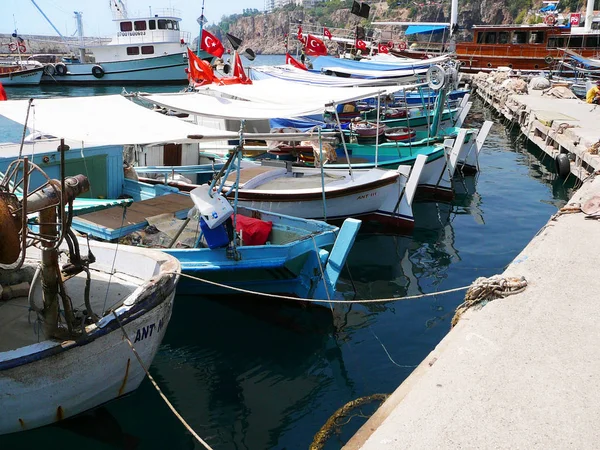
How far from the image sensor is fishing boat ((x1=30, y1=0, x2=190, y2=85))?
4441 cm

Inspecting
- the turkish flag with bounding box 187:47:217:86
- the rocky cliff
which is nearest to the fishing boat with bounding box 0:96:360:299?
the turkish flag with bounding box 187:47:217:86

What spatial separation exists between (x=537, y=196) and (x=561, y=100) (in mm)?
12834

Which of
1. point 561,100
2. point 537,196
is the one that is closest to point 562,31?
point 561,100

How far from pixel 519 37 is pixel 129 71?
1190 inches

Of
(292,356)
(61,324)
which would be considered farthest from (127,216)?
(292,356)

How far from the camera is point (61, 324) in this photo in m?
5.71

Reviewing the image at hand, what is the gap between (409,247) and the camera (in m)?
11.7

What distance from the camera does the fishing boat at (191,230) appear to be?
25.3 feet

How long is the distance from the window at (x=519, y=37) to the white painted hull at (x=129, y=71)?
25.4 metres

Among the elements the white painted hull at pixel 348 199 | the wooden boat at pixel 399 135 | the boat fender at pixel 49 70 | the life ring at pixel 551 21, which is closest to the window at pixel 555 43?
the life ring at pixel 551 21

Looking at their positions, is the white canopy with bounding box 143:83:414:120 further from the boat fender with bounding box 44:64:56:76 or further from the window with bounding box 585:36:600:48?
the boat fender with bounding box 44:64:56:76

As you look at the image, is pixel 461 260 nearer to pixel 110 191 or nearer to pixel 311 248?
pixel 311 248

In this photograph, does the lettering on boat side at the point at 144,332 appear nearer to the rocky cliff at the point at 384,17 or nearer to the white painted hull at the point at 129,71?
the white painted hull at the point at 129,71

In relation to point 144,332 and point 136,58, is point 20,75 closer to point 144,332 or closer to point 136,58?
point 136,58
